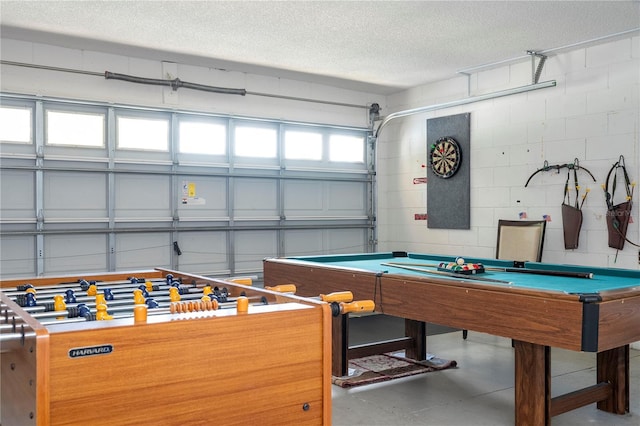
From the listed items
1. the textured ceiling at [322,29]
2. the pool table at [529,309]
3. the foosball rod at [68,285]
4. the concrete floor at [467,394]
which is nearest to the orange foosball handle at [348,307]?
the pool table at [529,309]

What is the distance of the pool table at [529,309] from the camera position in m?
2.71

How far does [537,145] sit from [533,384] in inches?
138

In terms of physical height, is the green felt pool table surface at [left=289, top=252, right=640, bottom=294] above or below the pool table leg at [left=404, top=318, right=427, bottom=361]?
above

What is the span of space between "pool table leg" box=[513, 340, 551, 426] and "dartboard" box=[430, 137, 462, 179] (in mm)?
3934

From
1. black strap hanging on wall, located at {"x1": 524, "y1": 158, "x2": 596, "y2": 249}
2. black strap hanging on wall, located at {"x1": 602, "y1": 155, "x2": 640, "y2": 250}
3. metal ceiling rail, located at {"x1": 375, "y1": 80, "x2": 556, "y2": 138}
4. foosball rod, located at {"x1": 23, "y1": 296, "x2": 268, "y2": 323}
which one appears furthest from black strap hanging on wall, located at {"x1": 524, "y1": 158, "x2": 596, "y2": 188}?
foosball rod, located at {"x1": 23, "y1": 296, "x2": 268, "y2": 323}

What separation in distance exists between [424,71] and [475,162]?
121 cm

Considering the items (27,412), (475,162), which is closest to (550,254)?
(475,162)

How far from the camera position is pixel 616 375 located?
355cm

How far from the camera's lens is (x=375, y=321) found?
6.90 m

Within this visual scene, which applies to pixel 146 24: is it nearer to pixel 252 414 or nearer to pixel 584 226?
pixel 252 414

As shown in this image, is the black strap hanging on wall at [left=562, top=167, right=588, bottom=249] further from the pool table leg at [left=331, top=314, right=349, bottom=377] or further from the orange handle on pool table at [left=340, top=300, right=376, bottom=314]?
the orange handle on pool table at [left=340, top=300, right=376, bottom=314]

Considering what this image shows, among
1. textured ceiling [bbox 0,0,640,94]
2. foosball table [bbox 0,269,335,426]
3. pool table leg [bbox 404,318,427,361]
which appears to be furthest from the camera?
pool table leg [bbox 404,318,427,361]

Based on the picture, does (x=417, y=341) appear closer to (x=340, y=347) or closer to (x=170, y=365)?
(x=340, y=347)

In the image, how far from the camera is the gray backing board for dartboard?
6.75m
